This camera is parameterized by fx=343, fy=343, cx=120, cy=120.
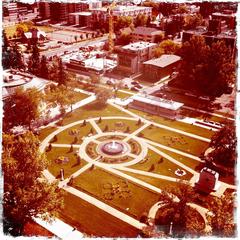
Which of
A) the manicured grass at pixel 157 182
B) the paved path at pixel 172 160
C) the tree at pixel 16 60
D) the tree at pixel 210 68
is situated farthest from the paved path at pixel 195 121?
the tree at pixel 16 60

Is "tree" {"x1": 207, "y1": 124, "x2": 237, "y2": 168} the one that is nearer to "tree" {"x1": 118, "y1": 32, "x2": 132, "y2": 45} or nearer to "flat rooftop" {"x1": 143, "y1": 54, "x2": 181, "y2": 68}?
"flat rooftop" {"x1": 143, "y1": 54, "x2": 181, "y2": 68}

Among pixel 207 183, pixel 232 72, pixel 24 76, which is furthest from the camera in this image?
pixel 232 72

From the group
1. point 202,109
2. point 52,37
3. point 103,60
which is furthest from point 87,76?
point 52,37

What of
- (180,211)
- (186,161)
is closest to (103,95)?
(186,161)

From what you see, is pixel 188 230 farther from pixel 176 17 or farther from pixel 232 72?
pixel 176 17

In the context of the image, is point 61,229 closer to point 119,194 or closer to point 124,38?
point 119,194

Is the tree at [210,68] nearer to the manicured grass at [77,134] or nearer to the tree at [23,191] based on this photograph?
the manicured grass at [77,134]

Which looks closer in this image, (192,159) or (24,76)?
(192,159)
